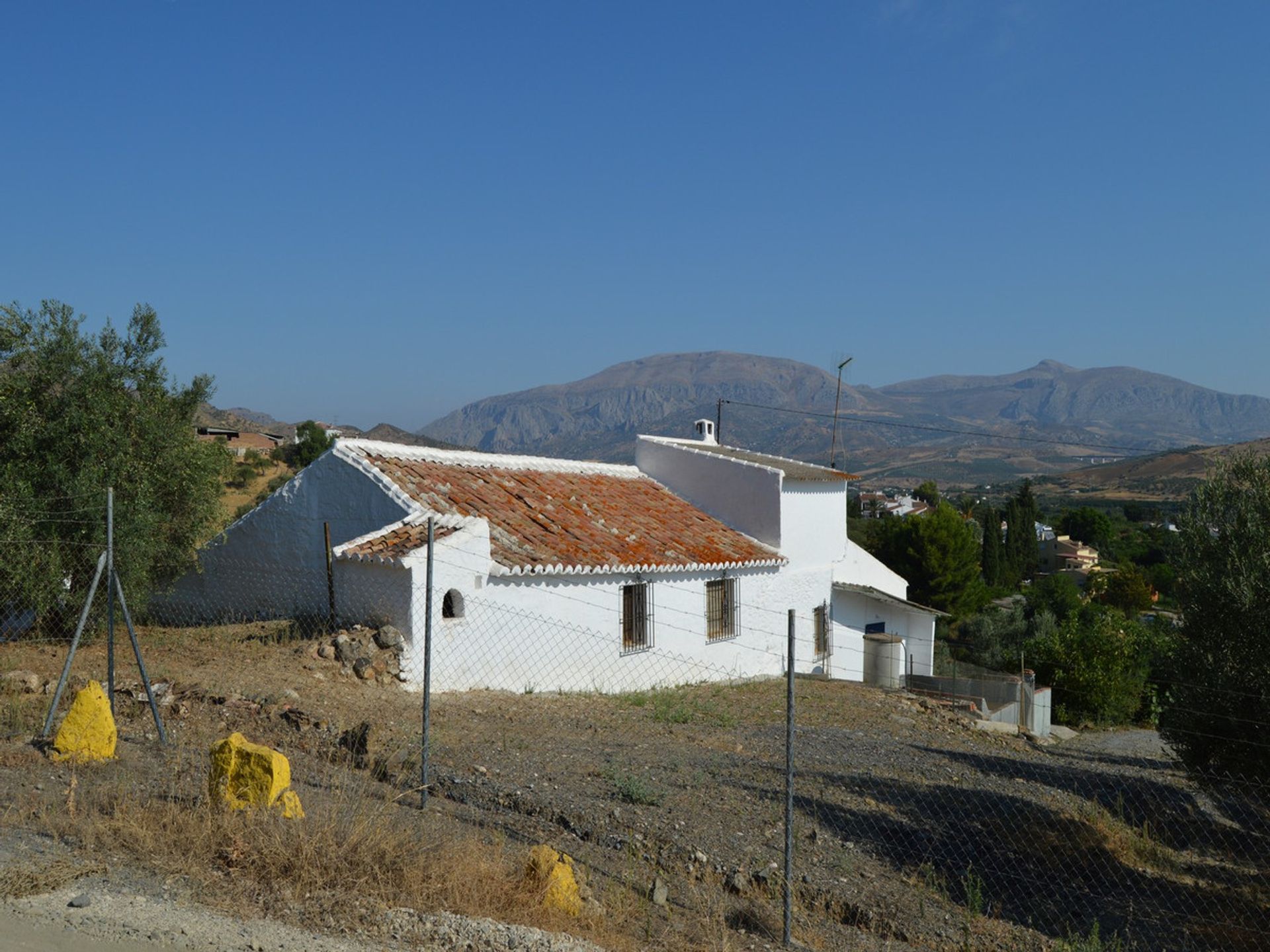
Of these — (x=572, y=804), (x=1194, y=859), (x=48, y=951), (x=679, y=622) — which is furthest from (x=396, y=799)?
(x=679, y=622)

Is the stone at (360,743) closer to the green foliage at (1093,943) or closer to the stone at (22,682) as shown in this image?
the stone at (22,682)

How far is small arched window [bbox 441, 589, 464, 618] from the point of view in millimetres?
13555

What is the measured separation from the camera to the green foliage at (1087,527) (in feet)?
251

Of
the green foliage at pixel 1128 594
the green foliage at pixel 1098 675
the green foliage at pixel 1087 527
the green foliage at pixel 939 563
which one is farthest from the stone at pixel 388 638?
the green foliage at pixel 1087 527

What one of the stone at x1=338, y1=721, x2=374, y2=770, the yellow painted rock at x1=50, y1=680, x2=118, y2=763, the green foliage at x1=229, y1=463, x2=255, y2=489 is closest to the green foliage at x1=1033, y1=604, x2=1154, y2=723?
the stone at x1=338, y1=721, x2=374, y2=770

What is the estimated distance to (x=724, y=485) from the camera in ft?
73.1

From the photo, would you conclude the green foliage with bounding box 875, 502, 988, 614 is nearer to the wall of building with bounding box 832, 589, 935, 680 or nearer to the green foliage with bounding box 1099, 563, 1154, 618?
the green foliage with bounding box 1099, 563, 1154, 618

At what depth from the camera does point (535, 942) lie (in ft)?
17.4

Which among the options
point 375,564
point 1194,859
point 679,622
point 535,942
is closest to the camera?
point 535,942

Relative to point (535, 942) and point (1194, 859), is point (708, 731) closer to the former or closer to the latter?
point (1194, 859)

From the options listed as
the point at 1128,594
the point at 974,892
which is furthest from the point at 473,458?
the point at 1128,594

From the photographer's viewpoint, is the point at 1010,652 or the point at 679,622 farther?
the point at 1010,652

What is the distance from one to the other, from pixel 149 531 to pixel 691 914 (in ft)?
33.9

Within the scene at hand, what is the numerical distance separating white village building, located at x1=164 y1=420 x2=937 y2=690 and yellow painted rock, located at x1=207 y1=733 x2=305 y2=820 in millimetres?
6182
